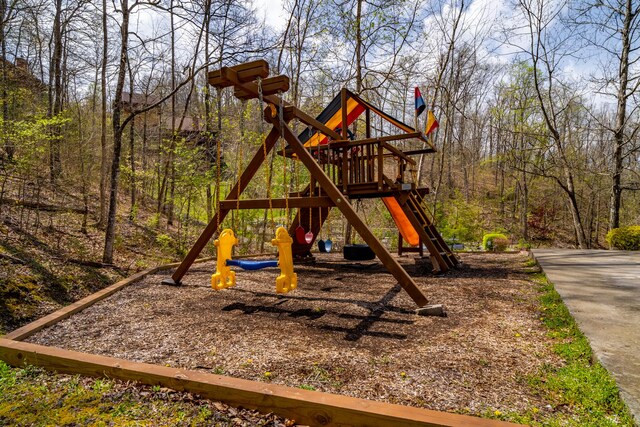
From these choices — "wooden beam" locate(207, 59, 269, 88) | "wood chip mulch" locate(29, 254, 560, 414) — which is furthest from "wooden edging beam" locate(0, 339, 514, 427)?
"wooden beam" locate(207, 59, 269, 88)

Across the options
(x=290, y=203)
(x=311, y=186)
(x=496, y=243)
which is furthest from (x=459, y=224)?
(x=290, y=203)

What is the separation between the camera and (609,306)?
3570mm

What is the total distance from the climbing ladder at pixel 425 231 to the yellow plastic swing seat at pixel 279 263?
2.74m

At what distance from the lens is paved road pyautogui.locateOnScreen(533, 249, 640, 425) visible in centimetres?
Result: 223

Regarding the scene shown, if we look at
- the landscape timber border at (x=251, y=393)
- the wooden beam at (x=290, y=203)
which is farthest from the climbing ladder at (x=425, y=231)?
the landscape timber border at (x=251, y=393)

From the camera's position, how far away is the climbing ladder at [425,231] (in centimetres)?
608

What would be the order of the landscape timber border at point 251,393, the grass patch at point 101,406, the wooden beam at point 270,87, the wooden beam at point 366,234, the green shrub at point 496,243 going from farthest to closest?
the green shrub at point 496,243, the wooden beam at point 270,87, the wooden beam at point 366,234, the grass patch at point 101,406, the landscape timber border at point 251,393

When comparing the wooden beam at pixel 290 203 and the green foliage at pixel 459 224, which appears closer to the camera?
the wooden beam at pixel 290 203

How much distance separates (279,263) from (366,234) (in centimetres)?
104

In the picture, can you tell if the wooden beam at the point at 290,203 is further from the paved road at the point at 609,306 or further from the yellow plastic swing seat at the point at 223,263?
the paved road at the point at 609,306

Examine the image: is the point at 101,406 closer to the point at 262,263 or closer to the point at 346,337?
the point at 346,337

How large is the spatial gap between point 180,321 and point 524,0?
15.2 meters

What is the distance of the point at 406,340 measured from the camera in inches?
125

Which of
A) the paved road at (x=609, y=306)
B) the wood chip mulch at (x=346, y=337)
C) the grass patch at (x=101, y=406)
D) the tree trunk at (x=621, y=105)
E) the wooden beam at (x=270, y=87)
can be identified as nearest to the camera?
the grass patch at (x=101, y=406)
